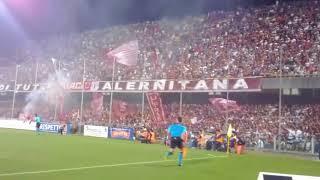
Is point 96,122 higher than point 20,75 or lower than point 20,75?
lower

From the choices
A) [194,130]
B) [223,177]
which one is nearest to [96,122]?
[194,130]

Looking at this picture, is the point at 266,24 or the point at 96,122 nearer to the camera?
the point at 266,24

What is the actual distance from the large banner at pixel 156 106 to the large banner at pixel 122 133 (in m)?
2.63

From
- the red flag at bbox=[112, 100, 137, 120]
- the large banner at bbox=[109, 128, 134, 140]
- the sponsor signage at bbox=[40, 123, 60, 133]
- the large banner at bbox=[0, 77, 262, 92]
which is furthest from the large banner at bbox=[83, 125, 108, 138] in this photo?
the large banner at bbox=[0, 77, 262, 92]

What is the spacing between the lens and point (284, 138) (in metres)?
31.9

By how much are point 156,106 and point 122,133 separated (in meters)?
3.60

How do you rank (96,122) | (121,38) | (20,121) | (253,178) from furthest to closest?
(121,38)
(20,121)
(96,122)
(253,178)

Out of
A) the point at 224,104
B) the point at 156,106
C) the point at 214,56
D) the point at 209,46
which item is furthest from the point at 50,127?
the point at 224,104

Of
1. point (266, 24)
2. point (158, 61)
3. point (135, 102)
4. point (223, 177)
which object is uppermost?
point (266, 24)

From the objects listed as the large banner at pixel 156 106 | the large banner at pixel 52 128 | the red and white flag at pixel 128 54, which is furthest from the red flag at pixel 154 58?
the large banner at pixel 52 128

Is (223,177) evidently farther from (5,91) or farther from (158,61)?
(5,91)

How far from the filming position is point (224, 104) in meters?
35.2

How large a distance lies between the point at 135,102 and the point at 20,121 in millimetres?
12074

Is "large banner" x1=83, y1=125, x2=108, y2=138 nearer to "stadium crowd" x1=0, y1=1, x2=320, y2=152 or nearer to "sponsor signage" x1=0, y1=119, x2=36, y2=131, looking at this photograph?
"stadium crowd" x1=0, y1=1, x2=320, y2=152
